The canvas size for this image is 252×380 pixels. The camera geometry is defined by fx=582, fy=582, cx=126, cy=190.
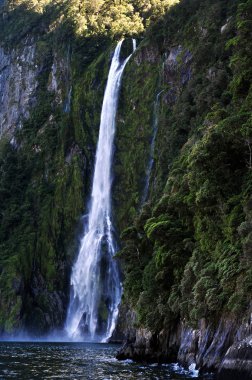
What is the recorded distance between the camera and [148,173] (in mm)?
52625

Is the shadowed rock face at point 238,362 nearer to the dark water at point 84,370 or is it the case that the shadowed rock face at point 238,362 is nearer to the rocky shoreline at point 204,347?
the rocky shoreline at point 204,347

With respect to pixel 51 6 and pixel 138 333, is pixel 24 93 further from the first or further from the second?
pixel 138 333

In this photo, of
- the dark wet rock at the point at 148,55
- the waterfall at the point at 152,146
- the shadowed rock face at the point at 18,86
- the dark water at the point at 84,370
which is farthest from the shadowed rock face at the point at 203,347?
the shadowed rock face at the point at 18,86

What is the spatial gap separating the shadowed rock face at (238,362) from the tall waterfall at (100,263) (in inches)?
1290

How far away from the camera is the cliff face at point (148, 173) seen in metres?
21.8

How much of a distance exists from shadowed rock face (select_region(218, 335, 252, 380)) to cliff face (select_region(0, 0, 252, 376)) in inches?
3.6

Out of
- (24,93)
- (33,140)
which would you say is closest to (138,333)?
(33,140)

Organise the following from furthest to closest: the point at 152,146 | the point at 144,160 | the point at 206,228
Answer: the point at 144,160 → the point at 152,146 → the point at 206,228

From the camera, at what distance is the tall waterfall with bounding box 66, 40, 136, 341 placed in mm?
50250

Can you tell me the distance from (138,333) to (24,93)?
5350 centimetres

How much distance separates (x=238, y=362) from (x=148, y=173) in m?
37.1

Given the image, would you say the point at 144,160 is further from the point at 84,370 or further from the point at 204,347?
the point at 204,347

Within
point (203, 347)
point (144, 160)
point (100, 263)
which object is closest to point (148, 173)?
point (144, 160)

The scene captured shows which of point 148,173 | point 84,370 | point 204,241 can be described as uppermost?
point 148,173
